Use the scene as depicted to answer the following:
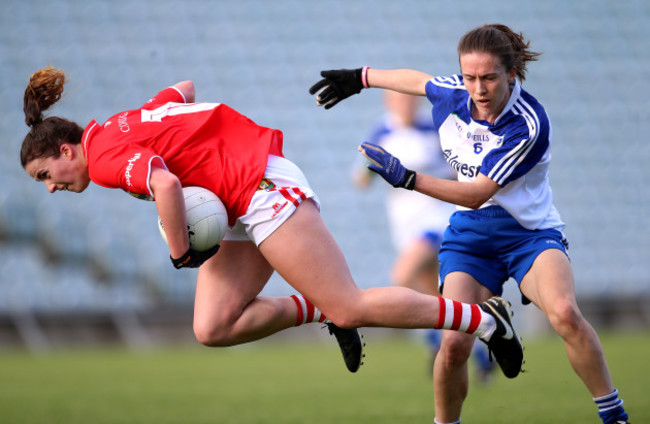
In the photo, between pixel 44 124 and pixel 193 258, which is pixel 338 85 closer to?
pixel 193 258

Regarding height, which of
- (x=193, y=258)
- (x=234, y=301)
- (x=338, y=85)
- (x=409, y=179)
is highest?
(x=338, y=85)

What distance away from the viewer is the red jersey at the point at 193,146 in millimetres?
3570

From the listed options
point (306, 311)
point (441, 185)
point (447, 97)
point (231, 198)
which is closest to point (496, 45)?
point (447, 97)

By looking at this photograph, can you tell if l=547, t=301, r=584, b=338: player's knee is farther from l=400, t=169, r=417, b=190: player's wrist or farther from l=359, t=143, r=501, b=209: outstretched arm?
l=400, t=169, r=417, b=190: player's wrist

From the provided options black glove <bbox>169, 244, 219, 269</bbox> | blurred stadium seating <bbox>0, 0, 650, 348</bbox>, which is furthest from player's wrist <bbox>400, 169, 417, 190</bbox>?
blurred stadium seating <bbox>0, 0, 650, 348</bbox>

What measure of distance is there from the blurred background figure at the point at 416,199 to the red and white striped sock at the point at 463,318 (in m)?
3.06

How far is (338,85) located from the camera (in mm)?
4266

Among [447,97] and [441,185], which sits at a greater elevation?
[447,97]

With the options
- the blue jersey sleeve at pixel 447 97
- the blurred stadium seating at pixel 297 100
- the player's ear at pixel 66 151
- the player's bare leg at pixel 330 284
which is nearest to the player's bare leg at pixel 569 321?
the player's bare leg at pixel 330 284

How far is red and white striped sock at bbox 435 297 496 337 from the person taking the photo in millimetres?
3664

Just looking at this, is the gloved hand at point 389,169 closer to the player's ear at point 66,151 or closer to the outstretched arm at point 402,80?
the outstretched arm at point 402,80

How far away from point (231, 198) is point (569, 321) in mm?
1575

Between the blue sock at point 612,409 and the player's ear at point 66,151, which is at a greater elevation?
the blue sock at point 612,409

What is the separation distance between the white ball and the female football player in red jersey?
0.18 feet
